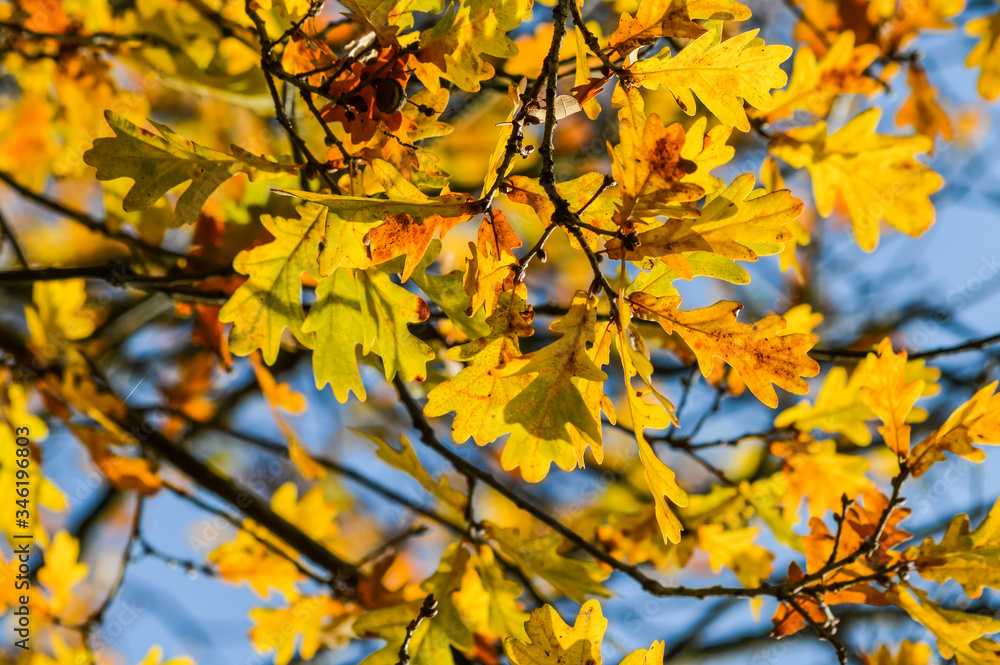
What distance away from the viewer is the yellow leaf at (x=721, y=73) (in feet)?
3.79

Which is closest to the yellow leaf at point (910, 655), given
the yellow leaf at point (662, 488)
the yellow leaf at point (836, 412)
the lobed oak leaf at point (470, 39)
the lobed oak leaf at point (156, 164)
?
the yellow leaf at point (836, 412)

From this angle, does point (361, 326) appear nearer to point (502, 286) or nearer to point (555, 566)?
point (502, 286)

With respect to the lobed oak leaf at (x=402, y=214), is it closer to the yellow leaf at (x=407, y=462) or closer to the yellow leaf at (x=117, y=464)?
the yellow leaf at (x=407, y=462)

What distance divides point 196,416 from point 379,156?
7.32ft

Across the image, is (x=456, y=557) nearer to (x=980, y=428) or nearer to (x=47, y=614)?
(x=980, y=428)

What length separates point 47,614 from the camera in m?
2.33

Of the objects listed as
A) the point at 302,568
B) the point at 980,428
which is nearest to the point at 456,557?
the point at 302,568

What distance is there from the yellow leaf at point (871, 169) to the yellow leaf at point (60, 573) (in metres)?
2.61

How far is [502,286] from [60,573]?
2.14m

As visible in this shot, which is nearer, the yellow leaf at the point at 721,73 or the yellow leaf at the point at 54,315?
the yellow leaf at the point at 721,73

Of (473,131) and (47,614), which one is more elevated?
(473,131)

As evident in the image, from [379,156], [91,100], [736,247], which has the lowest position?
[736,247]

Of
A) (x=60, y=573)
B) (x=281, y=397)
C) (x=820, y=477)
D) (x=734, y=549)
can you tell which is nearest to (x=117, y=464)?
(x=281, y=397)

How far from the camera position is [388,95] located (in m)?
1.23
